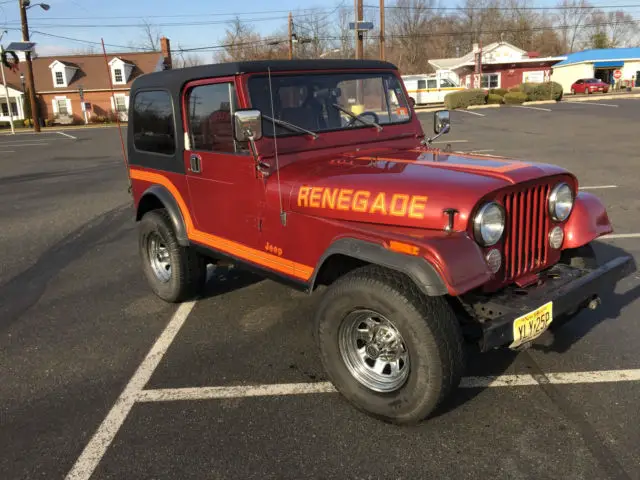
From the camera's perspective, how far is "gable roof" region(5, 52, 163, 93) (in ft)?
148

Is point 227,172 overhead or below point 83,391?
overhead

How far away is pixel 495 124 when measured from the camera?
880 inches

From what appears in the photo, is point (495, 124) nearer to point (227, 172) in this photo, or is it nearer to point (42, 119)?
point (227, 172)

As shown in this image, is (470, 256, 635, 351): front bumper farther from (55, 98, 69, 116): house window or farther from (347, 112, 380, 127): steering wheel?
(55, 98, 69, 116): house window

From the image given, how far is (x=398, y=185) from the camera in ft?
9.59

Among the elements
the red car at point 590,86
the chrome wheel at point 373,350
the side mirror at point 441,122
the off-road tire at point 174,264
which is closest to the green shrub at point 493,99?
the red car at point 590,86

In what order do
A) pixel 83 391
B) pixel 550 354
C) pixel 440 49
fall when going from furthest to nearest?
pixel 440 49 → pixel 550 354 → pixel 83 391

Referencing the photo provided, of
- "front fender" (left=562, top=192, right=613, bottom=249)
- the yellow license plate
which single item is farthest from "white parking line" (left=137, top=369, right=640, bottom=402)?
"front fender" (left=562, top=192, right=613, bottom=249)

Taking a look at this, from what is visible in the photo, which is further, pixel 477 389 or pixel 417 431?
pixel 477 389

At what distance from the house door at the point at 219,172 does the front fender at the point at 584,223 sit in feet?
6.45

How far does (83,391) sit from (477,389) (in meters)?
2.46

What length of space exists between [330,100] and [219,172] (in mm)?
961

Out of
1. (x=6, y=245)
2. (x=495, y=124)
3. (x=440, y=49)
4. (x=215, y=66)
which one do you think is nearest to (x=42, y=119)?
(x=495, y=124)

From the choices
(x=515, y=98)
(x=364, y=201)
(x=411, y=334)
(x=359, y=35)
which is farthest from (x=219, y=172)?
(x=515, y=98)
